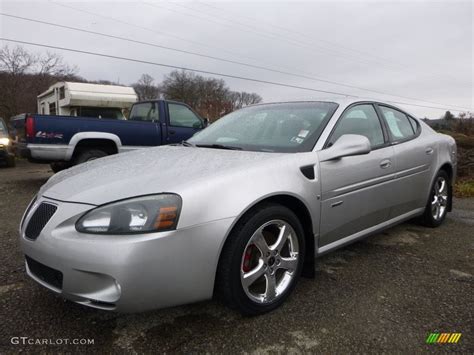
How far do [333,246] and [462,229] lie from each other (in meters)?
2.42

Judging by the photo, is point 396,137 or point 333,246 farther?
point 396,137

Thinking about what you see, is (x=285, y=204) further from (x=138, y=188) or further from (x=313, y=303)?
(x=138, y=188)

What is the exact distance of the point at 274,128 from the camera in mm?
2861

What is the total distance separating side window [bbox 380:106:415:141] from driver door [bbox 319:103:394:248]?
0.18 m

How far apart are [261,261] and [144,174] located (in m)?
0.89

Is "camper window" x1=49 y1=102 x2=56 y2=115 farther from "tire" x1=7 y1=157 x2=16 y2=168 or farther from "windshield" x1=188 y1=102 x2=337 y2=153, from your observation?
"windshield" x1=188 y1=102 x2=337 y2=153

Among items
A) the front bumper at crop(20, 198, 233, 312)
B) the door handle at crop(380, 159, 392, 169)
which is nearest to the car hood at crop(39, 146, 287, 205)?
the front bumper at crop(20, 198, 233, 312)

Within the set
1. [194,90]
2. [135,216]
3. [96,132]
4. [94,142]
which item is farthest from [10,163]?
[194,90]

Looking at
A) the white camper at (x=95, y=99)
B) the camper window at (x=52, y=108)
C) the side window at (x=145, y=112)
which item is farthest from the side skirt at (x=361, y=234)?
the camper window at (x=52, y=108)

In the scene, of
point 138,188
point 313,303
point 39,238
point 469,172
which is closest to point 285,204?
point 313,303

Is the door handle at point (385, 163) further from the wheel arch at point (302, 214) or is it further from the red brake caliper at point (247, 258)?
the red brake caliper at point (247, 258)

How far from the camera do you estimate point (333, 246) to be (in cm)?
259

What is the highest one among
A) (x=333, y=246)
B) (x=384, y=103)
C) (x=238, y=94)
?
(x=238, y=94)

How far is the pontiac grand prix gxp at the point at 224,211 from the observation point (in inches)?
68.6
